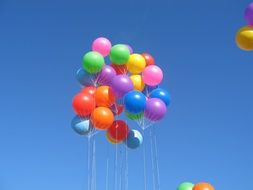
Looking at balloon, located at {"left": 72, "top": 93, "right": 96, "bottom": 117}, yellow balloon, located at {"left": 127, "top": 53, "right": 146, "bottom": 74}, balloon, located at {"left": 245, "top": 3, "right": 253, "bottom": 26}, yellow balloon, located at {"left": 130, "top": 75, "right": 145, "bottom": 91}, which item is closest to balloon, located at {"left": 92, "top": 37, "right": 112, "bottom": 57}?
yellow balloon, located at {"left": 127, "top": 53, "right": 146, "bottom": 74}

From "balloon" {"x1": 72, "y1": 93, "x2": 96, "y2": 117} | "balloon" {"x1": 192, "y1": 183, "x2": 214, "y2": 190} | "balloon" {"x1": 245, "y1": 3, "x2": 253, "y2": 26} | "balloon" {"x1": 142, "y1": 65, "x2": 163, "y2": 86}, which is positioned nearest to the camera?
"balloon" {"x1": 245, "y1": 3, "x2": 253, "y2": 26}

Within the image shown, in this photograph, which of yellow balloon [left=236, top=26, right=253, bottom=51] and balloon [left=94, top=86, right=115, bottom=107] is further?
balloon [left=94, top=86, right=115, bottom=107]

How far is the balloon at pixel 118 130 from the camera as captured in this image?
10.4 meters

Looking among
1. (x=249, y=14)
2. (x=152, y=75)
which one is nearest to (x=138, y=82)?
(x=152, y=75)

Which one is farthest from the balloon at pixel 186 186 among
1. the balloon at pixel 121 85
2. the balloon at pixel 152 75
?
the balloon at pixel 152 75

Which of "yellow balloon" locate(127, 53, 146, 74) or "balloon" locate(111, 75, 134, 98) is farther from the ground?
"yellow balloon" locate(127, 53, 146, 74)

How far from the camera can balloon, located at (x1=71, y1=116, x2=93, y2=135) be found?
33.3 ft

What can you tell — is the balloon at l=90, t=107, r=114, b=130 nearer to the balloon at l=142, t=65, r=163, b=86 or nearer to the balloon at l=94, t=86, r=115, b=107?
the balloon at l=94, t=86, r=115, b=107

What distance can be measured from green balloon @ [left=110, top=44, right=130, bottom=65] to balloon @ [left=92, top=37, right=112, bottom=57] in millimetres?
268

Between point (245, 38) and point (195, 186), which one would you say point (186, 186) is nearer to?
point (195, 186)

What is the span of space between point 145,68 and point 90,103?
4.94 ft

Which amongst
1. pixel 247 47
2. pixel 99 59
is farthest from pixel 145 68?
pixel 247 47

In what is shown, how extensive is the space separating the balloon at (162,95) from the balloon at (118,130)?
90cm

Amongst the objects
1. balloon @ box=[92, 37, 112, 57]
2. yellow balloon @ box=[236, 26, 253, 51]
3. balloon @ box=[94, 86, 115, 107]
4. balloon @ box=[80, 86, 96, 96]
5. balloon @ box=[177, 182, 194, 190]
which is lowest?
balloon @ box=[177, 182, 194, 190]
